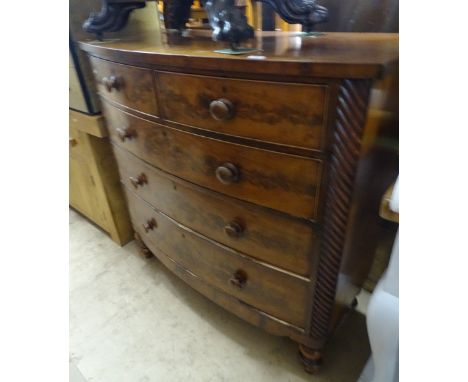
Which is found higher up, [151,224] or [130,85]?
[130,85]

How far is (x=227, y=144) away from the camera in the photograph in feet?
2.21

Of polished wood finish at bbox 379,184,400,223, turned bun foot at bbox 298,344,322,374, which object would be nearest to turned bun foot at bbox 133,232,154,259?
turned bun foot at bbox 298,344,322,374

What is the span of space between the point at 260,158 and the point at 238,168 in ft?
0.22

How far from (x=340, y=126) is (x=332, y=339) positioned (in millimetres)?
866

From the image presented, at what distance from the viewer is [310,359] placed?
924 millimetres

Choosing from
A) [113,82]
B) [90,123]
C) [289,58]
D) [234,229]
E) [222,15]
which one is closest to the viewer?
[289,58]

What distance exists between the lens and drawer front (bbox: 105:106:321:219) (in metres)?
0.61

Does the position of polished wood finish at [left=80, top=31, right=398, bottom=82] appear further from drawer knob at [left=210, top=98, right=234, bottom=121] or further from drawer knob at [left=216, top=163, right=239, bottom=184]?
drawer knob at [left=216, top=163, right=239, bottom=184]

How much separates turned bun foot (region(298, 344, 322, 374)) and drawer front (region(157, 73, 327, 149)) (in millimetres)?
676

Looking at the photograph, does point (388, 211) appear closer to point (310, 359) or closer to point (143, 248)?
point (310, 359)

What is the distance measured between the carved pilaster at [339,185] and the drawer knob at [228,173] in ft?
0.69

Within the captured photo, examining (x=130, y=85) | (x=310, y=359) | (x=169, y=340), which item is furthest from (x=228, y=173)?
(x=169, y=340)

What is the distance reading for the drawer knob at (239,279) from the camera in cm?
85
